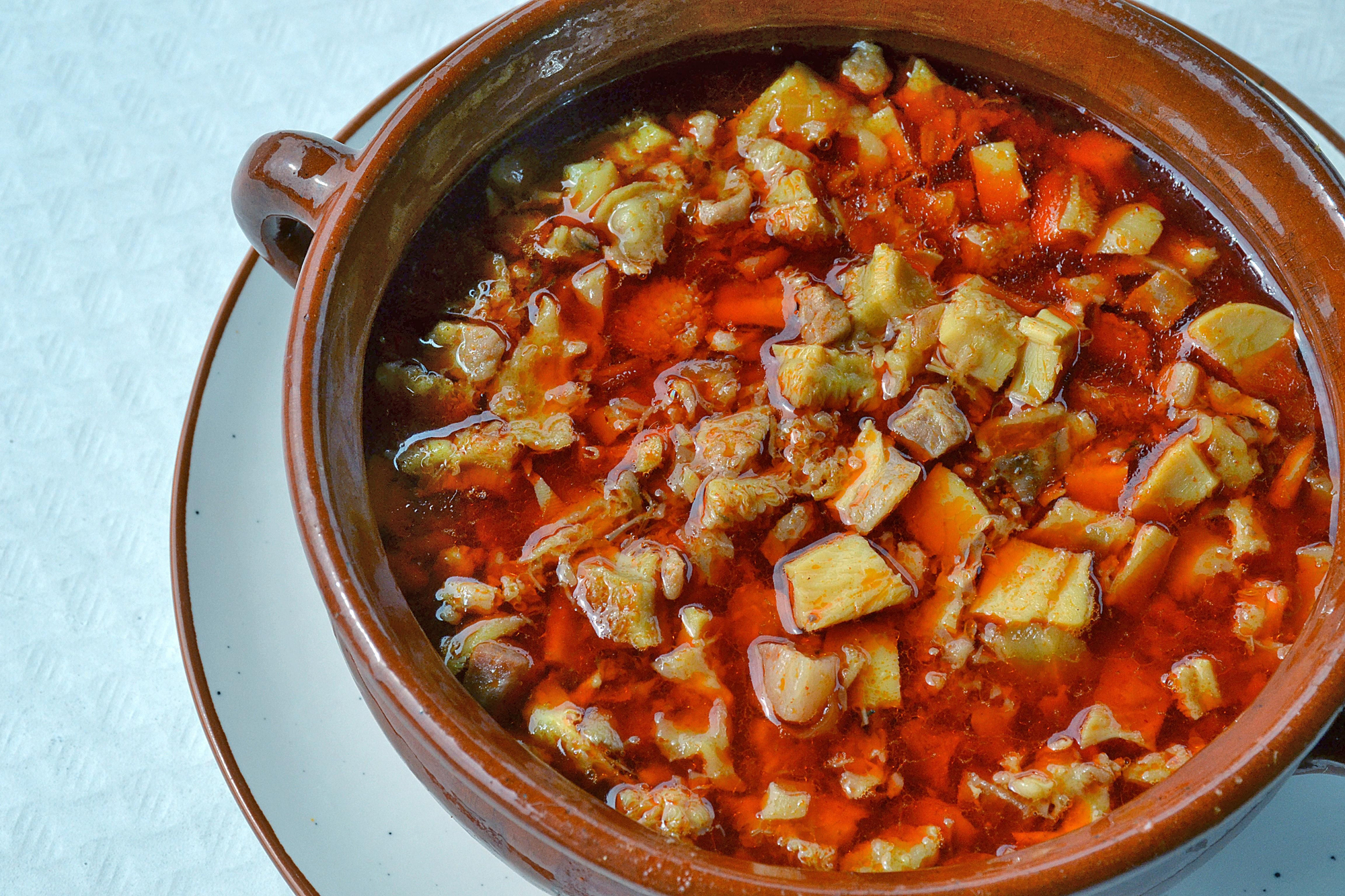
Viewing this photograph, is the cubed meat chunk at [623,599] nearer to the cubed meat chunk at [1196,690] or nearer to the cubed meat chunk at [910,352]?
the cubed meat chunk at [910,352]

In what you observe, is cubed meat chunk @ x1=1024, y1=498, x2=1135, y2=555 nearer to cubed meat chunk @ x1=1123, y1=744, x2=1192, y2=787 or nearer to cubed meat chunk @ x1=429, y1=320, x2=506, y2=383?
cubed meat chunk @ x1=1123, y1=744, x2=1192, y2=787

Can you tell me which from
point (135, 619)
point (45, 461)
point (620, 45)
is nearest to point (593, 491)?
point (620, 45)

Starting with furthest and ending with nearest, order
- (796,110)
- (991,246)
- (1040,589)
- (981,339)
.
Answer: (796,110) → (991,246) → (981,339) → (1040,589)

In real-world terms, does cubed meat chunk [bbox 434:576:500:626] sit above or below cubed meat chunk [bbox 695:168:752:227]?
below

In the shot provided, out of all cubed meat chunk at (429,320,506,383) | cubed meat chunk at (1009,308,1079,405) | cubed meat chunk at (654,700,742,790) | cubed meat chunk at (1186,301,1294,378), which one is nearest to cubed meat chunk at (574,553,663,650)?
→ cubed meat chunk at (654,700,742,790)

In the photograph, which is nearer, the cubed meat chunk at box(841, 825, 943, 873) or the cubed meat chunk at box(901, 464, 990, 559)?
the cubed meat chunk at box(841, 825, 943, 873)

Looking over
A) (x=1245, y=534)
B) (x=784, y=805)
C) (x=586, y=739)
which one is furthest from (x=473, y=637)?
(x=1245, y=534)

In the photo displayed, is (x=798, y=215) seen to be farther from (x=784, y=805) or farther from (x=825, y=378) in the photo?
(x=784, y=805)
